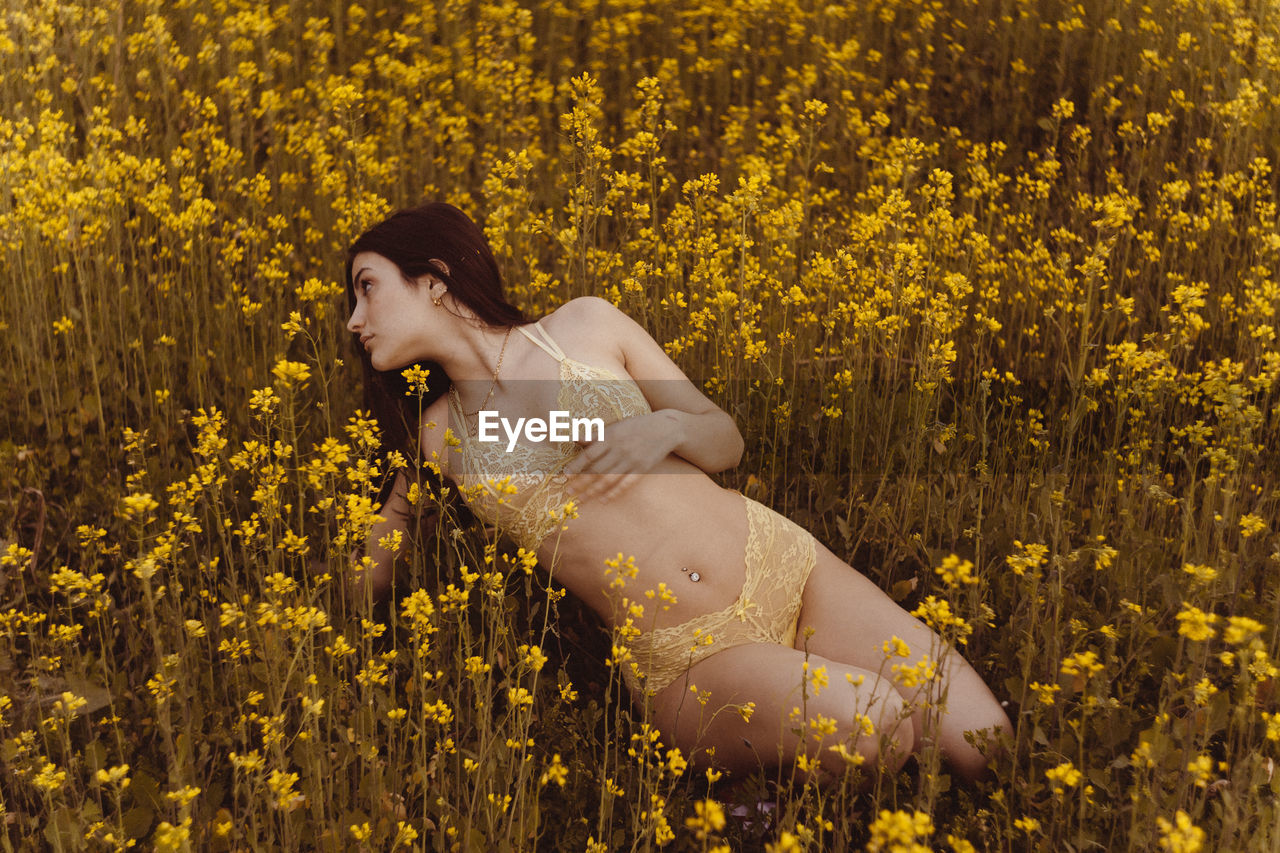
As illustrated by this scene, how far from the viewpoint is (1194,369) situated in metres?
3.84

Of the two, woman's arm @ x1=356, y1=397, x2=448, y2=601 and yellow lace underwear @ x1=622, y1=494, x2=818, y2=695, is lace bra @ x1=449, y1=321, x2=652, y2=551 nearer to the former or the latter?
woman's arm @ x1=356, y1=397, x2=448, y2=601

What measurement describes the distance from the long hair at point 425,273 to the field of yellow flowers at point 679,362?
0.17 m

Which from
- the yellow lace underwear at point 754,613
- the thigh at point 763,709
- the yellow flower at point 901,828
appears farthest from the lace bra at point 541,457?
the yellow flower at point 901,828

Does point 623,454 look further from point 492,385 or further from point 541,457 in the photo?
point 492,385

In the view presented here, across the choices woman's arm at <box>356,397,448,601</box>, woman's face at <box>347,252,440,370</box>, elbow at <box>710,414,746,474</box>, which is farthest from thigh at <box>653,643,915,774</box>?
woman's face at <box>347,252,440,370</box>

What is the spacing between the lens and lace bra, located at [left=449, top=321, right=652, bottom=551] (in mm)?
2523

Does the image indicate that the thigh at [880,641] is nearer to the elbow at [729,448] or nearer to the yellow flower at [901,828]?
the elbow at [729,448]

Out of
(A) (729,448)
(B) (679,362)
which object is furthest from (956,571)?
(B) (679,362)

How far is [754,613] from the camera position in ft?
8.26

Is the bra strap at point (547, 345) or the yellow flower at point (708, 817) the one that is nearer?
the yellow flower at point (708, 817)

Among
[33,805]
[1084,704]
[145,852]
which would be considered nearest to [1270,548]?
[1084,704]

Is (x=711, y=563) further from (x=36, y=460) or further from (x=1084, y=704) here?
(x=36, y=460)

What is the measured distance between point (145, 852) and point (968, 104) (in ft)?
17.9

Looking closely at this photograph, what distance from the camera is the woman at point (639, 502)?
7.71 feet
